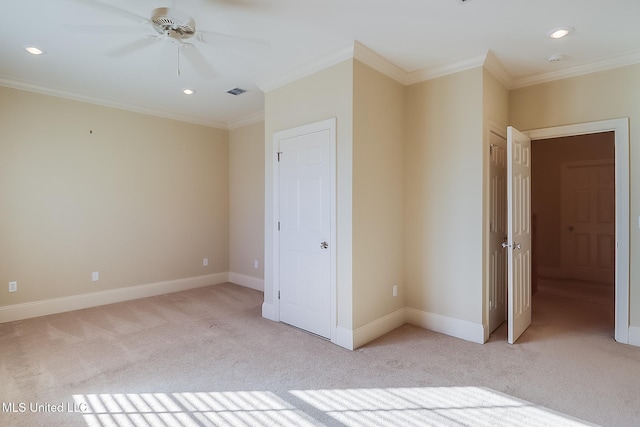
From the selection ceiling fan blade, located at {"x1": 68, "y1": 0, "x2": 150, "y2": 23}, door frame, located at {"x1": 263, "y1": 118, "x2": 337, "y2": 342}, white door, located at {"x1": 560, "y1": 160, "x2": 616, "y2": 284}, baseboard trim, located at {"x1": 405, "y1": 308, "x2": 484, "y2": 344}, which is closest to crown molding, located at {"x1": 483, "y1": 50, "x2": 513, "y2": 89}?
door frame, located at {"x1": 263, "y1": 118, "x2": 337, "y2": 342}

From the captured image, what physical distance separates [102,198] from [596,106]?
231 inches

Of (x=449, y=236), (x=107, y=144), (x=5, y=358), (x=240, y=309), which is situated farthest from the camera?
(x=107, y=144)

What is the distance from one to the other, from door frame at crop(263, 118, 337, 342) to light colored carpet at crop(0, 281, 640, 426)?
27cm

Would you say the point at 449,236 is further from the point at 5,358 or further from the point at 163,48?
the point at 5,358

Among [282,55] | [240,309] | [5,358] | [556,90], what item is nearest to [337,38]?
[282,55]

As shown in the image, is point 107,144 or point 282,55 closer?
point 282,55

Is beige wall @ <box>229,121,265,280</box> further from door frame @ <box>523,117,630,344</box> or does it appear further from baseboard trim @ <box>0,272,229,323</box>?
door frame @ <box>523,117,630,344</box>

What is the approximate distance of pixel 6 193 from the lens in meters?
3.91

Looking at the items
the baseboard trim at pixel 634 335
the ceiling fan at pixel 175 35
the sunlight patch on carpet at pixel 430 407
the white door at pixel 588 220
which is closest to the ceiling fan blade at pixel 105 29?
the ceiling fan at pixel 175 35

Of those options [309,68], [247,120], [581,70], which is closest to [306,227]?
[309,68]

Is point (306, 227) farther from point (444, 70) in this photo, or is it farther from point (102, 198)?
point (102, 198)

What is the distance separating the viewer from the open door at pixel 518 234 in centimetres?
322

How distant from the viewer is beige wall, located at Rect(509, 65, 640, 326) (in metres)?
3.23

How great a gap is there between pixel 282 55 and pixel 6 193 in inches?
138
